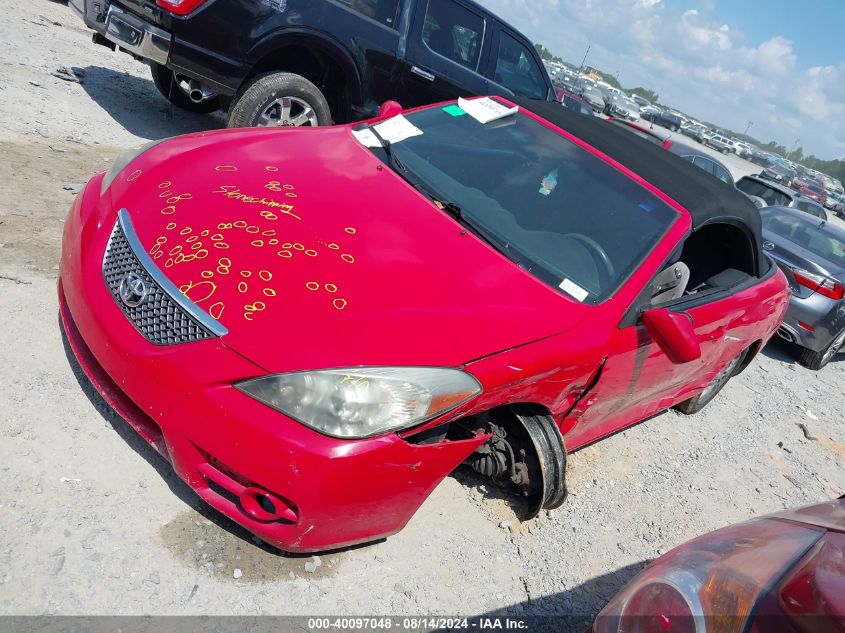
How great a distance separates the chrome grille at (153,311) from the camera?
2027mm

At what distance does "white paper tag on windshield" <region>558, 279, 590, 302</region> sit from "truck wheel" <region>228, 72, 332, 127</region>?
353 cm

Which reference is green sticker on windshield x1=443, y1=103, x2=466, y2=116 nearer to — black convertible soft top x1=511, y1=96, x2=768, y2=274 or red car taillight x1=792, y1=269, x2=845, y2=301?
black convertible soft top x1=511, y1=96, x2=768, y2=274

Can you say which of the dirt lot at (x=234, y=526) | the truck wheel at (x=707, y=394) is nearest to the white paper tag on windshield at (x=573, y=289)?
the dirt lot at (x=234, y=526)

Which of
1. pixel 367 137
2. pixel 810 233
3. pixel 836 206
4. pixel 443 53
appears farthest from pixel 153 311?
pixel 836 206

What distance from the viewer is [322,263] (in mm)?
2299

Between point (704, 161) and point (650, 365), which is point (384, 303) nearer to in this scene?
point (650, 365)

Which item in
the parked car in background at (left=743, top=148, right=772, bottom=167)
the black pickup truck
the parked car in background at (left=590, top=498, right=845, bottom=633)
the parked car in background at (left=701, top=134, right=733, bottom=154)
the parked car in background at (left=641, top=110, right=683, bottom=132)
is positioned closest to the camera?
the parked car in background at (left=590, top=498, right=845, bottom=633)

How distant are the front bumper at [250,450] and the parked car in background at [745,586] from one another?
0.72 m

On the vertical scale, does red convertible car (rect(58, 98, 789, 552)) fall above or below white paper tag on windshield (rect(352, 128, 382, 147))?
below

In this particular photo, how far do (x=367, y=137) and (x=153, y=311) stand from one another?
5.47ft

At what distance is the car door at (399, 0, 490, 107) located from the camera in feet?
19.8

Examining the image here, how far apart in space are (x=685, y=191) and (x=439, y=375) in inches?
70.9

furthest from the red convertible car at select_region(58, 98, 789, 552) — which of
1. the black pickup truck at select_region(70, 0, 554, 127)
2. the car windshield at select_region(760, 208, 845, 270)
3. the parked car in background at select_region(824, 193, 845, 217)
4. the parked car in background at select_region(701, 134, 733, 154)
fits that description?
the parked car in background at select_region(701, 134, 733, 154)

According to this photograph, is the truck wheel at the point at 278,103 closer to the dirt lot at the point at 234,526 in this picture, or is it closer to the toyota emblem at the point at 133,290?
the dirt lot at the point at 234,526
